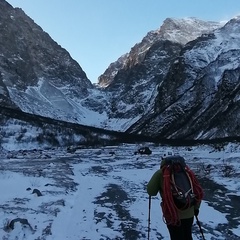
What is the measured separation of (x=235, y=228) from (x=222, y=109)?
363ft

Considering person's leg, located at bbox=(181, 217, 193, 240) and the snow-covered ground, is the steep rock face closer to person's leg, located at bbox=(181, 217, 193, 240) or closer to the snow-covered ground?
the snow-covered ground

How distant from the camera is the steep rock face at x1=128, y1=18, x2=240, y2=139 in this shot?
114988 mm

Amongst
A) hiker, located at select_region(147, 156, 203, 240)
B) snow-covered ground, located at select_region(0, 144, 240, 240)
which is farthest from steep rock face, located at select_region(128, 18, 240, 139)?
hiker, located at select_region(147, 156, 203, 240)

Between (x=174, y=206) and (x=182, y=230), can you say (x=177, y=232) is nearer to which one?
(x=182, y=230)

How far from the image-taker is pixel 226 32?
182 m

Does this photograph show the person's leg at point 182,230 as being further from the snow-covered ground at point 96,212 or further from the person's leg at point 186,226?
the snow-covered ground at point 96,212

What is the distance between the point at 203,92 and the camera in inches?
5738

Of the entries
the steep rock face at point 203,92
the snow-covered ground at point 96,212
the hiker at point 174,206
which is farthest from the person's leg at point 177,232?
the steep rock face at point 203,92

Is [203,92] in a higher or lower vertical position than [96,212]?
higher

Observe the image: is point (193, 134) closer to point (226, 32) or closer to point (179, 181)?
point (226, 32)

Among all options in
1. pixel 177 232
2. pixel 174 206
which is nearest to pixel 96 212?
pixel 177 232

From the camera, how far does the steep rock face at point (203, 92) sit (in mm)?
114988

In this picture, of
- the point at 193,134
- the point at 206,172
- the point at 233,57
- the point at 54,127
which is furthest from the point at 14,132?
the point at 206,172

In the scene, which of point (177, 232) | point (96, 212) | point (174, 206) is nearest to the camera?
point (174, 206)
